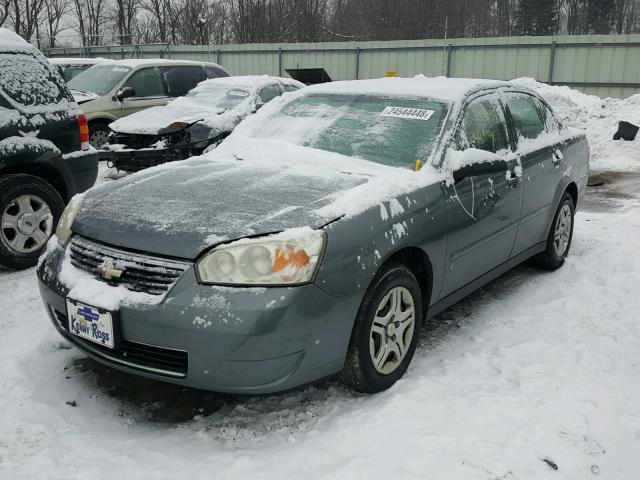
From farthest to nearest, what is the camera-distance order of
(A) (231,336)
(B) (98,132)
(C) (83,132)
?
(B) (98,132)
(C) (83,132)
(A) (231,336)

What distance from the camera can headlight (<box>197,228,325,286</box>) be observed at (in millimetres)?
2650

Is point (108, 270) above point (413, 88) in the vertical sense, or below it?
below

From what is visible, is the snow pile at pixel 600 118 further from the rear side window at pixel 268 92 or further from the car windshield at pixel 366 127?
the car windshield at pixel 366 127

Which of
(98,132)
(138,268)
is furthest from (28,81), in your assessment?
(98,132)

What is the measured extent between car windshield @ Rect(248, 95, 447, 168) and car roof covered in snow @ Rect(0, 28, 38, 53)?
2.47 meters

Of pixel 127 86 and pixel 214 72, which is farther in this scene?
pixel 214 72

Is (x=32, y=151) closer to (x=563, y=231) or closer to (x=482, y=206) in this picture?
(x=482, y=206)

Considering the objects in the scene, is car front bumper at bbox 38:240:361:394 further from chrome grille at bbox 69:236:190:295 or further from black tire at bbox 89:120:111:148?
black tire at bbox 89:120:111:148

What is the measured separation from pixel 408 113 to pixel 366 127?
0.27 m

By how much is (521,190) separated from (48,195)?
376 cm

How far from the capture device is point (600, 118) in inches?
589

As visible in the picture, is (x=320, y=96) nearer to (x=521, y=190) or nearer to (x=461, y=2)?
(x=521, y=190)

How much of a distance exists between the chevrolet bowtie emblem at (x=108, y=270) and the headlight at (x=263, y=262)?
0.39 meters

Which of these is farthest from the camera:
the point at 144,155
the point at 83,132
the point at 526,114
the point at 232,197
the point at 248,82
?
the point at 248,82
